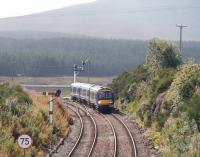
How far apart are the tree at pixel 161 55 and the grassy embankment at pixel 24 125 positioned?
16.9 m

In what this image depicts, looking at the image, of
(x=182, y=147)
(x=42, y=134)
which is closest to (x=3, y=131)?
(x=42, y=134)

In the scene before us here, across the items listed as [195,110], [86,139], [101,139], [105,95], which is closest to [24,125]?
[86,139]

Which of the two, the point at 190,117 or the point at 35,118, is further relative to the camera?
the point at 35,118

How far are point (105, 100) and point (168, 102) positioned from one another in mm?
17471

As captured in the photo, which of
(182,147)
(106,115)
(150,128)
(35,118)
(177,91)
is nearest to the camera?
(182,147)

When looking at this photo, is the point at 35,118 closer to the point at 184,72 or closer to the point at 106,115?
the point at 184,72

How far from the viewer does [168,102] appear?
41531 mm

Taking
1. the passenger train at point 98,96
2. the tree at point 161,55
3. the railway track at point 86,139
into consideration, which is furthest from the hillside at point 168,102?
the railway track at point 86,139

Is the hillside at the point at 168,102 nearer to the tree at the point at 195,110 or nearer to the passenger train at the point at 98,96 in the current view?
the tree at the point at 195,110

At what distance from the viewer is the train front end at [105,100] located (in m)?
58.2

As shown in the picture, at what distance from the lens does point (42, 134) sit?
34.8 meters

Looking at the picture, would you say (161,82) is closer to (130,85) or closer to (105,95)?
(105,95)

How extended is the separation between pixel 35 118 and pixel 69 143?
2.86 m

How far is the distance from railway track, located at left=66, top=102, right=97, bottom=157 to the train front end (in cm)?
517
